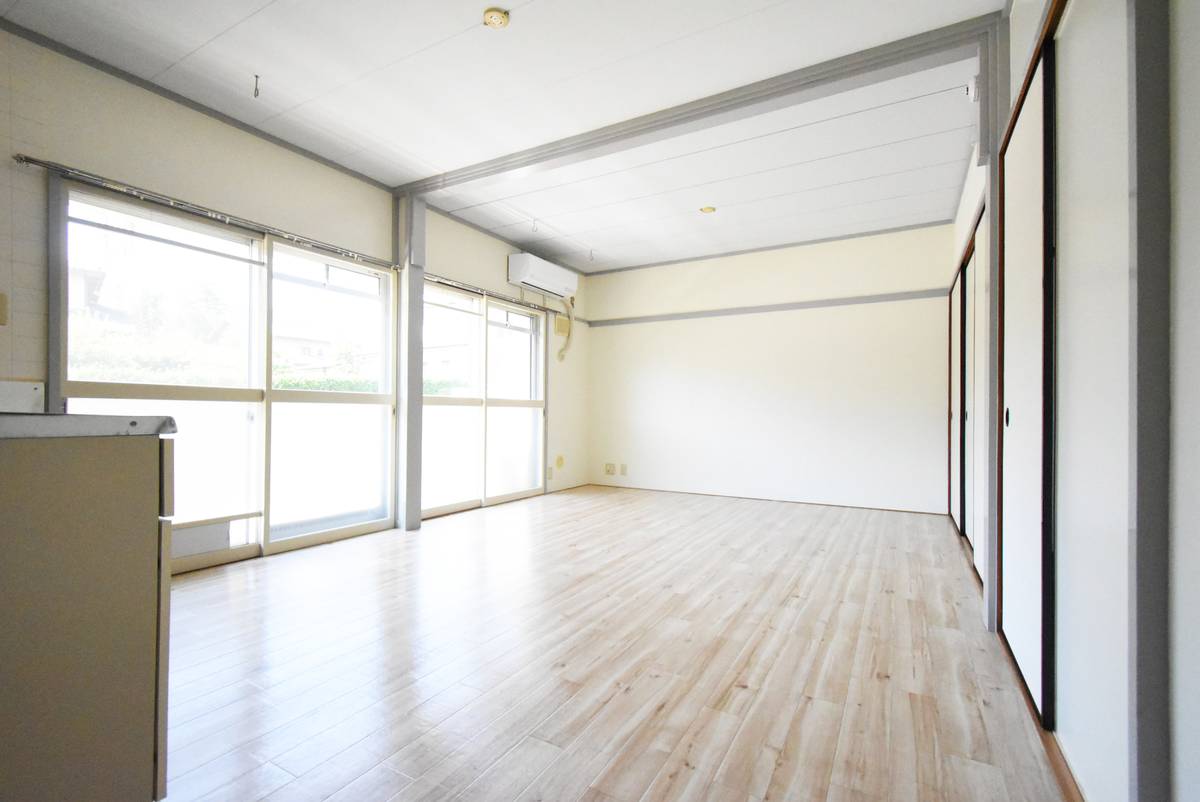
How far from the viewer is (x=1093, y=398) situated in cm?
132

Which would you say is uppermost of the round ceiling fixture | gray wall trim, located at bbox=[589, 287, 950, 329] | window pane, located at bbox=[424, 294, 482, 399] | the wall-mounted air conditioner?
the round ceiling fixture

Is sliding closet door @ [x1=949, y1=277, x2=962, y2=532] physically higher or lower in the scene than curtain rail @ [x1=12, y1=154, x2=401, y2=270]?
lower

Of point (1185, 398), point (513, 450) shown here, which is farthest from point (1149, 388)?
point (513, 450)

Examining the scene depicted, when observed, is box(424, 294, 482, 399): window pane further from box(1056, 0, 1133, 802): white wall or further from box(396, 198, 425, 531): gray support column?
box(1056, 0, 1133, 802): white wall

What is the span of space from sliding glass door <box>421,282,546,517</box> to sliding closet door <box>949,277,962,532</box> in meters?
4.36

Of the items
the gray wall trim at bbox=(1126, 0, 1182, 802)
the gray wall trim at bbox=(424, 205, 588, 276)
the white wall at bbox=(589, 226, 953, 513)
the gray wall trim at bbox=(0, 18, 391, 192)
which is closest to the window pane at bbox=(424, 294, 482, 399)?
the gray wall trim at bbox=(424, 205, 588, 276)

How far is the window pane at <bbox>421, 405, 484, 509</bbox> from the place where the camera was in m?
5.08

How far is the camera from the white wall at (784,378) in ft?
17.8

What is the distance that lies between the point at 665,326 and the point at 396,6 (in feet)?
16.0

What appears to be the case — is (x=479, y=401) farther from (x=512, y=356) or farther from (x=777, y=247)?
(x=777, y=247)

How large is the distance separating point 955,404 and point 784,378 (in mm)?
1737

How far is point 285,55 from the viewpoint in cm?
287

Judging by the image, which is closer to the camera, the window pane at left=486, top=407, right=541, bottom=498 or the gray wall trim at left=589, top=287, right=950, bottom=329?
the gray wall trim at left=589, top=287, right=950, bottom=329

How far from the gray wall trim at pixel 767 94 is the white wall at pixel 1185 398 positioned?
204 cm
